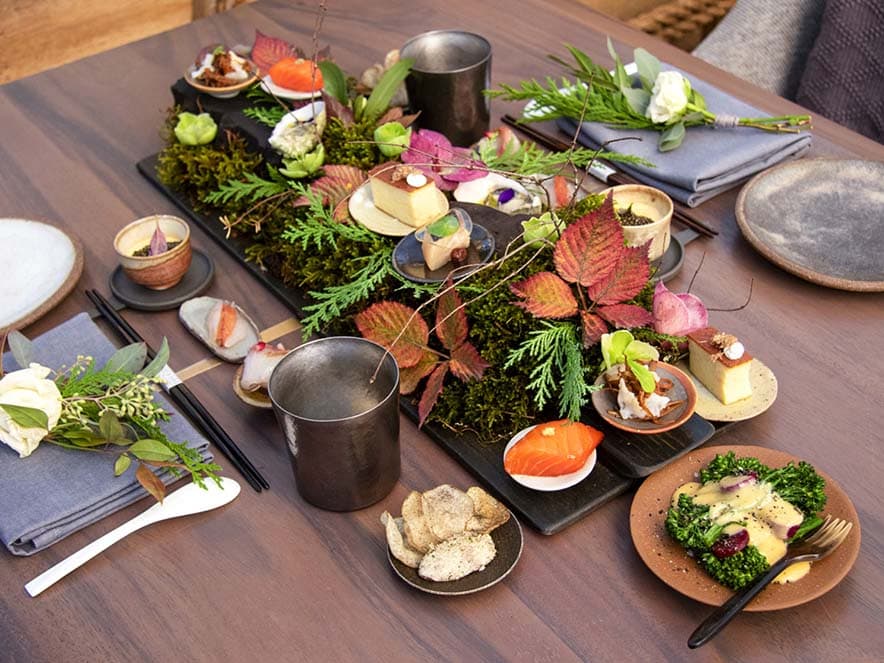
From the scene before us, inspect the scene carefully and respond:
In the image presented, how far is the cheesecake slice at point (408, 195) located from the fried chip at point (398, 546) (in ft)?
1.51

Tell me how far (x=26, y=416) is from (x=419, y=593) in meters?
0.48

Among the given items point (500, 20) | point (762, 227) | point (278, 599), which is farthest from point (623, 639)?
point (500, 20)

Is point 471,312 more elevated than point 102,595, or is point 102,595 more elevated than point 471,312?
point 471,312

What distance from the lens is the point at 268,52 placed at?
5.48ft

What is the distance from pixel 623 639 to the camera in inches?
34.9

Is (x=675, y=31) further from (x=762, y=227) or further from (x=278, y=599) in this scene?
(x=278, y=599)

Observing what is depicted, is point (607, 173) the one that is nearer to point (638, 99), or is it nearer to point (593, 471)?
point (638, 99)

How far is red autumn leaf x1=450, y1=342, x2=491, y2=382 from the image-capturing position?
1.11 meters

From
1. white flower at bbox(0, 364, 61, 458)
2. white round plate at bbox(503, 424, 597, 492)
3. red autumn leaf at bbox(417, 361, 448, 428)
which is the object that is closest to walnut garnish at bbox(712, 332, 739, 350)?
white round plate at bbox(503, 424, 597, 492)

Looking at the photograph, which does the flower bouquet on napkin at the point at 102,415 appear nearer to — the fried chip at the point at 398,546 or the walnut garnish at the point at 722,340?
the fried chip at the point at 398,546

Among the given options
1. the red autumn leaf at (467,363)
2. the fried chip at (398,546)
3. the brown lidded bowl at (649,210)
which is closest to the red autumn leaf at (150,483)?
the fried chip at (398,546)

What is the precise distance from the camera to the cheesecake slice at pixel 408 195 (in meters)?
1.26

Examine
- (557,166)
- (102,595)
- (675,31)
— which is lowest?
(675,31)

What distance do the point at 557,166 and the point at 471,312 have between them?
421mm
